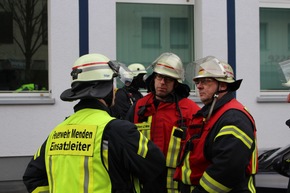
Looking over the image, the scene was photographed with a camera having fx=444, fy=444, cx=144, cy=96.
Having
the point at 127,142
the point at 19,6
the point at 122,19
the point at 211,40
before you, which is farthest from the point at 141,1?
the point at 127,142

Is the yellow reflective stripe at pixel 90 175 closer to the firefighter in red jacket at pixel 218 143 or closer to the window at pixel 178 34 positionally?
the firefighter in red jacket at pixel 218 143

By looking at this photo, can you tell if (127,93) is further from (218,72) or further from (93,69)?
(93,69)

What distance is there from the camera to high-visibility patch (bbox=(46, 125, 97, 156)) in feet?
7.11

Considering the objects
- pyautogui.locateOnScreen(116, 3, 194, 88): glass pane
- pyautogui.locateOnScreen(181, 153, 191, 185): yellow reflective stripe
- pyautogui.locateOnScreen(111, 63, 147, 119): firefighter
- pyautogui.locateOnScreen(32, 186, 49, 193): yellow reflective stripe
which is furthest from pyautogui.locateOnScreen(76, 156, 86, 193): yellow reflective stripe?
pyautogui.locateOnScreen(116, 3, 194, 88): glass pane

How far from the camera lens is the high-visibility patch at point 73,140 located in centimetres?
217

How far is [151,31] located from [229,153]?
5.83m

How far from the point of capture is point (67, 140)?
2271mm

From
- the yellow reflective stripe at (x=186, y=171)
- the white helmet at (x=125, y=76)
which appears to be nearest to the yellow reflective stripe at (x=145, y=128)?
the yellow reflective stripe at (x=186, y=171)

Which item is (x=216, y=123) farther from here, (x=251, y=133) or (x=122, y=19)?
(x=122, y=19)

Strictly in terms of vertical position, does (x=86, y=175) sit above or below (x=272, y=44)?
below

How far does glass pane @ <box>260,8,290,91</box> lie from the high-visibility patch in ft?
21.9

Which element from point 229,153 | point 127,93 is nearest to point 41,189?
point 229,153

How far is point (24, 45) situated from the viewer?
7418 millimetres

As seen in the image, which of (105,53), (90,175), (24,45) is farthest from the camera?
(24,45)
